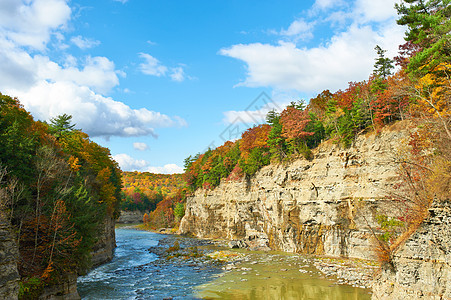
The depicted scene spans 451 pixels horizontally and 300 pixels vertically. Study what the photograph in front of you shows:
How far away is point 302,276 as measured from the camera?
25625 mm

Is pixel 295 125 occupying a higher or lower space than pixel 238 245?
higher

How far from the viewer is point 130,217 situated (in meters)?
142

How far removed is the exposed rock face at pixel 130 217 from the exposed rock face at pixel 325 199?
344 ft

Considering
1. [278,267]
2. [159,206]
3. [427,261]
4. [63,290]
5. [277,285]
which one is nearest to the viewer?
[427,261]

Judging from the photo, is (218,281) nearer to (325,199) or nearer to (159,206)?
(325,199)

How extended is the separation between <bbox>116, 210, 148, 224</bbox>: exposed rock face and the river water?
11212cm

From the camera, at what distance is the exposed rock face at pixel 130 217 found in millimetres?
139250

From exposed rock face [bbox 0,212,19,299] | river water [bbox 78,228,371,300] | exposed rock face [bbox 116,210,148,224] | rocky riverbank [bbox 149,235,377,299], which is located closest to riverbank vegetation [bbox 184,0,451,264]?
rocky riverbank [bbox 149,235,377,299]

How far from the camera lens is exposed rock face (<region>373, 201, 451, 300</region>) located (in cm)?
1174

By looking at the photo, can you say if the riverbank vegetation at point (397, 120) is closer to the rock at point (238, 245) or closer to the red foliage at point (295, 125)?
the red foliage at point (295, 125)

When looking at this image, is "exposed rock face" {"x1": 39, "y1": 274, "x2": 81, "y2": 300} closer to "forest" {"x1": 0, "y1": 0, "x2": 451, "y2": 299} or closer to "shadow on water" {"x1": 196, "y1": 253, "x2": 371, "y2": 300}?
"forest" {"x1": 0, "y1": 0, "x2": 451, "y2": 299}

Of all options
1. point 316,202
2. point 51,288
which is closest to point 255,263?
point 316,202

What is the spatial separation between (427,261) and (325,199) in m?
23.2

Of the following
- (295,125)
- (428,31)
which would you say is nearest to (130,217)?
(295,125)
